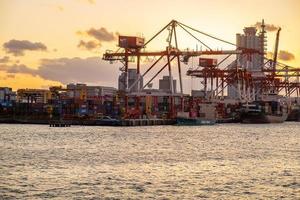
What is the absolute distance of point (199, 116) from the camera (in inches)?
6727

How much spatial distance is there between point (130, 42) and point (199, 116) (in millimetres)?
46454

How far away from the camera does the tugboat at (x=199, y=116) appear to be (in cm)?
15268

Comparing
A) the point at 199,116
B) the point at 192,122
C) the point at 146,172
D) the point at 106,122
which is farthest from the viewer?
the point at 199,116

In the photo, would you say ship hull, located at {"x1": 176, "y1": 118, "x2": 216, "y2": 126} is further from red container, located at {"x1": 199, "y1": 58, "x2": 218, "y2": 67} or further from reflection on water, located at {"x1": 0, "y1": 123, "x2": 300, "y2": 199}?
reflection on water, located at {"x1": 0, "y1": 123, "x2": 300, "y2": 199}

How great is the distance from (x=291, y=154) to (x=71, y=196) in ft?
118

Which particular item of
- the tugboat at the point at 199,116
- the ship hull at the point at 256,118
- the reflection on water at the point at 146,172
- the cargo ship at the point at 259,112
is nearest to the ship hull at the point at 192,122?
the tugboat at the point at 199,116

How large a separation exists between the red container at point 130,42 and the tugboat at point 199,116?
A: 27.2 m

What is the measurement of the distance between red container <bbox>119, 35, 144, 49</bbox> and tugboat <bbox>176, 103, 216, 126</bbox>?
2719cm

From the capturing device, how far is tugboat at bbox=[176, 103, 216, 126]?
15268cm

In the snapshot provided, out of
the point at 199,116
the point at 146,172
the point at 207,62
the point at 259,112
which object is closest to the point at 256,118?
the point at 259,112

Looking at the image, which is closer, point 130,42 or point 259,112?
point 130,42

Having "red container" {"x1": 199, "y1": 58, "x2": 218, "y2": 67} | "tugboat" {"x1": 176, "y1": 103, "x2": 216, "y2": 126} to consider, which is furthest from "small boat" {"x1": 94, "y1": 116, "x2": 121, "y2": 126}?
"red container" {"x1": 199, "y1": 58, "x2": 218, "y2": 67}

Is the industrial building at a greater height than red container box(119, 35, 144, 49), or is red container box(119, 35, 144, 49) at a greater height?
red container box(119, 35, 144, 49)

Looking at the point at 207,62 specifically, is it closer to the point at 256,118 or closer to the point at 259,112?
the point at 259,112
